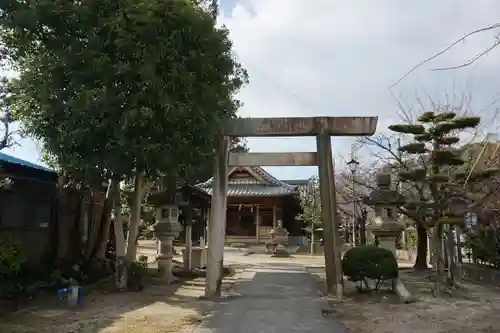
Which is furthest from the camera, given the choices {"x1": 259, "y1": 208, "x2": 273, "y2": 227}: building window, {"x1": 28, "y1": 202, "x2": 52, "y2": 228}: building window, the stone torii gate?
{"x1": 259, "y1": 208, "x2": 273, "y2": 227}: building window

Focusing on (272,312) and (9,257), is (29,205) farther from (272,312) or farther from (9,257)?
(272,312)

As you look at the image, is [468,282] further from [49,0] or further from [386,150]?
[49,0]

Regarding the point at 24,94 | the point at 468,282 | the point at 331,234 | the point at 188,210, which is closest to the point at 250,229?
the point at 188,210

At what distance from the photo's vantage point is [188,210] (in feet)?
59.9

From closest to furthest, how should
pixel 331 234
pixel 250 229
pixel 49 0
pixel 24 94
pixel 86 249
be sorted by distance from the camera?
pixel 49 0 → pixel 24 94 → pixel 331 234 → pixel 86 249 → pixel 250 229

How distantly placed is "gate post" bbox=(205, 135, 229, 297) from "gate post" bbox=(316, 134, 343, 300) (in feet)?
8.42

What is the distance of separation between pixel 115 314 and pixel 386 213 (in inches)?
334

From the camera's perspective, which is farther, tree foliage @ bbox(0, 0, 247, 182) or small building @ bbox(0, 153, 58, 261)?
small building @ bbox(0, 153, 58, 261)

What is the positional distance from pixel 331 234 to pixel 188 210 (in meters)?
7.78

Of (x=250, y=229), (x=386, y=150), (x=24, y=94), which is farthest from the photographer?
(x=250, y=229)

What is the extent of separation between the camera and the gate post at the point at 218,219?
1187cm

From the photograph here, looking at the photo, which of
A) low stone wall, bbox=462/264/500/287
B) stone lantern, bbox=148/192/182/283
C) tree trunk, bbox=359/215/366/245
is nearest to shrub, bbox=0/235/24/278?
stone lantern, bbox=148/192/182/283

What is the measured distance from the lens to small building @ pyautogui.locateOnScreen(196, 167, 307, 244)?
3600 cm

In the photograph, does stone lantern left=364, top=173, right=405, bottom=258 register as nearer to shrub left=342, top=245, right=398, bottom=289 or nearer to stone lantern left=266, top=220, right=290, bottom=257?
shrub left=342, top=245, right=398, bottom=289
